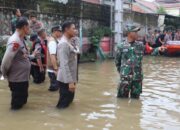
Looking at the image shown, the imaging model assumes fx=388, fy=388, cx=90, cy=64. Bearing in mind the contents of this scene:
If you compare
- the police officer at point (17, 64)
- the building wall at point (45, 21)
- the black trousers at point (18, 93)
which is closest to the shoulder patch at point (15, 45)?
the police officer at point (17, 64)

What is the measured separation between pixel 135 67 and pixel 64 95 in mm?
1638

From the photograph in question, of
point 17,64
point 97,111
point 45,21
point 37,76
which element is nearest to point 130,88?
point 97,111

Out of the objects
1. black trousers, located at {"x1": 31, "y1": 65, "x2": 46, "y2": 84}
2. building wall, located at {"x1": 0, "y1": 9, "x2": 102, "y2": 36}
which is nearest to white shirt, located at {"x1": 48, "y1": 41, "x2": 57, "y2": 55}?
black trousers, located at {"x1": 31, "y1": 65, "x2": 46, "y2": 84}

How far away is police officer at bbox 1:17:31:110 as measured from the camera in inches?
253

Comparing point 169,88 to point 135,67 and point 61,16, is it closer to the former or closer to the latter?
point 135,67

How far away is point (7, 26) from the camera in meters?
13.1

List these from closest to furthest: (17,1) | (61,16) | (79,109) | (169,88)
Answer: (79,109), (169,88), (17,1), (61,16)

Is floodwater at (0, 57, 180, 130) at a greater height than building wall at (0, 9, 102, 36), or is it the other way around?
building wall at (0, 9, 102, 36)

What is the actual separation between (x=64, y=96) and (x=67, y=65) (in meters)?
0.63

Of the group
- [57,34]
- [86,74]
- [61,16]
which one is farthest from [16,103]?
[61,16]

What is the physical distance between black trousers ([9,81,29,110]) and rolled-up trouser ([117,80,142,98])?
6.60 ft

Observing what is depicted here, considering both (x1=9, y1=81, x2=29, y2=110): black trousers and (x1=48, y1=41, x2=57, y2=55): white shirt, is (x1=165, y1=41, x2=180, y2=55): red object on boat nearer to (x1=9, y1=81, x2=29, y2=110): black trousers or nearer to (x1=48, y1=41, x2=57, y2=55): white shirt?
(x1=48, y1=41, x2=57, y2=55): white shirt

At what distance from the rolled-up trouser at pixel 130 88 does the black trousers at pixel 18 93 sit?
201 centimetres

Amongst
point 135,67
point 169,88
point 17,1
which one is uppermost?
point 17,1
